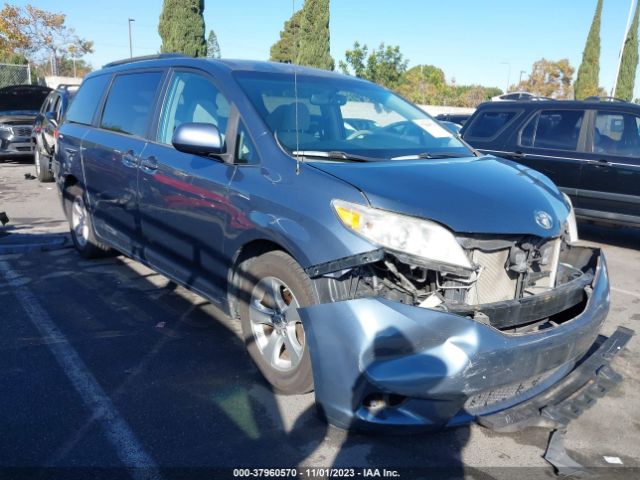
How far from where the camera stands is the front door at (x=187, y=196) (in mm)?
3539

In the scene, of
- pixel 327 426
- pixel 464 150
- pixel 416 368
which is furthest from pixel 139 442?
pixel 464 150

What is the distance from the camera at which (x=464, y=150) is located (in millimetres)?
3992

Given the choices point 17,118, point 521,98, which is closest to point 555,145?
point 521,98

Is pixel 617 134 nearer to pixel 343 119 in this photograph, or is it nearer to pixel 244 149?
pixel 343 119

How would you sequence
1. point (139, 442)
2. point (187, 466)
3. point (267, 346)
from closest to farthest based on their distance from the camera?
point (187, 466), point (139, 442), point (267, 346)

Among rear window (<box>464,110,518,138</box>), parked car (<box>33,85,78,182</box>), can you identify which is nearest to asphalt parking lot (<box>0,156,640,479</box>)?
rear window (<box>464,110,518,138</box>)

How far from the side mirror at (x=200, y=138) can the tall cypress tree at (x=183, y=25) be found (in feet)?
73.2

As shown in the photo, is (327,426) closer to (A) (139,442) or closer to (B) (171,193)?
(A) (139,442)

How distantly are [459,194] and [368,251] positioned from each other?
0.62m

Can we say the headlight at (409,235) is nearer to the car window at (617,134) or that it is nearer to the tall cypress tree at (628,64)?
the car window at (617,134)

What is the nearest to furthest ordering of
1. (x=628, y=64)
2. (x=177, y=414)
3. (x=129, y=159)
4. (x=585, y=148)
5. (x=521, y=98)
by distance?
(x=177, y=414), (x=129, y=159), (x=585, y=148), (x=521, y=98), (x=628, y=64)

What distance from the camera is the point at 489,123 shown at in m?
8.21

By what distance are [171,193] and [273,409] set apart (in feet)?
5.52

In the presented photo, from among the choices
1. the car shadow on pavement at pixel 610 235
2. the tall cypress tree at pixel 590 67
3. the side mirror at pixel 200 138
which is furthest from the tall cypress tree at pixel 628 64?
the side mirror at pixel 200 138
